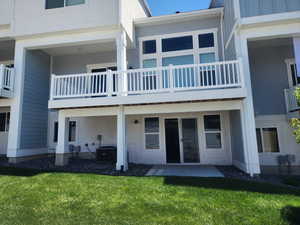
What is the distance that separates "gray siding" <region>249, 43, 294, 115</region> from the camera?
877 cm

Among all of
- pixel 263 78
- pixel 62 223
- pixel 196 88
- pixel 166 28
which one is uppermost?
pixel 166 28

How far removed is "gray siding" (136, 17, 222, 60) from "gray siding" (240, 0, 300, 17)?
6.58 feet

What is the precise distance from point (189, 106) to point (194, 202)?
12.3 feet

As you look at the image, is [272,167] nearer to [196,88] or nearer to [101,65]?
[196,88]

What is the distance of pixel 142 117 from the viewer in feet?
31.5

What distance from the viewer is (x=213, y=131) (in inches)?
Answer: 355

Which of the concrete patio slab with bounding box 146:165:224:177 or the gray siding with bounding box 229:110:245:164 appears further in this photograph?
the gray siding with bounding box 229:110:245:164

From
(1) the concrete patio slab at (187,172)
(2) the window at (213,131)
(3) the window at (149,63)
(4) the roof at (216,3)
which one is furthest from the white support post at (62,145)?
(4) the roof at (216,3)

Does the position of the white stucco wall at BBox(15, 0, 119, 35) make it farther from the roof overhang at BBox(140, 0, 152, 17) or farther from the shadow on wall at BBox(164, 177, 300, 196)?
the shadow on wall at BBox(164, 177, 300, 196)

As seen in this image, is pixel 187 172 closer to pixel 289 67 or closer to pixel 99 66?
pixel 289 67

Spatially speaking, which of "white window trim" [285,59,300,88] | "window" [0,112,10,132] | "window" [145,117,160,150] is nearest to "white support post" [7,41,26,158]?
"window" [0,112,10,132]

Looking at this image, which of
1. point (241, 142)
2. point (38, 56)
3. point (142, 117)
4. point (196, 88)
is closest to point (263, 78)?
point (241, 142)

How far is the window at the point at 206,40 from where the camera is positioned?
9195mm

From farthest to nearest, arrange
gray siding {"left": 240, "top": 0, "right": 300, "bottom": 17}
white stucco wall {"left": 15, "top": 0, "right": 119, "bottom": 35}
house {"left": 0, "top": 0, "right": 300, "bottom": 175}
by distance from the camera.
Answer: white stucco wall {"left": 15, "top": 0, "right": 119, "bottom": 35}
house {"left": 0, "top": 0, "right": 300, "bottom": 175}
gray siding {"left": 240, "top": 0, "right": 300, "bottom": 17}
